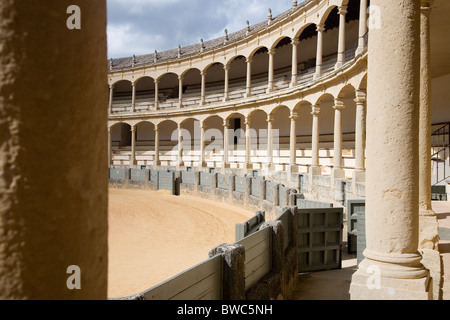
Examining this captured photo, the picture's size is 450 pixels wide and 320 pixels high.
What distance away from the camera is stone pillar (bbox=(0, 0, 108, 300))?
87 centimetres

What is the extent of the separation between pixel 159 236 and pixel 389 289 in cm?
897

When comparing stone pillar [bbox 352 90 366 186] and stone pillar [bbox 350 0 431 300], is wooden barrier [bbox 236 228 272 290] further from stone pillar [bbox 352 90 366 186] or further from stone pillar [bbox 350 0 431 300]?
stone pillar [bbox 352 90 366 186]

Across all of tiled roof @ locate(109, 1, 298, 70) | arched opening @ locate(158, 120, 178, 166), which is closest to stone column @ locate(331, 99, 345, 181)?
tiled roof @ locate(109, 1, 298, 70)

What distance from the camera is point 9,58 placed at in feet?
2.88

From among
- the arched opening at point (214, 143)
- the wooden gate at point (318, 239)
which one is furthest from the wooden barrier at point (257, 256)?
the arched opening at point (214, 143)

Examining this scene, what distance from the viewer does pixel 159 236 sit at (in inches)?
443

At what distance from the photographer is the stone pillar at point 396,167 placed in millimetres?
3195

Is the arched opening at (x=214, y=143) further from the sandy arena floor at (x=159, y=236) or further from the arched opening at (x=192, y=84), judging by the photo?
the sandy arena floor at (x=159, y=236)

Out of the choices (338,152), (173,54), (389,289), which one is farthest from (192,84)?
(389,289)

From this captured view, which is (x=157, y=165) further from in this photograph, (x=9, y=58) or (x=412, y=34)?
(x=9, y=58)

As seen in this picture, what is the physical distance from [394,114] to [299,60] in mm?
24715

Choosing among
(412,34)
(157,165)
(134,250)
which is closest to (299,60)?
(157,165)

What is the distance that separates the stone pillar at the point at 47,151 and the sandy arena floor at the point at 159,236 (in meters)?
5.87
